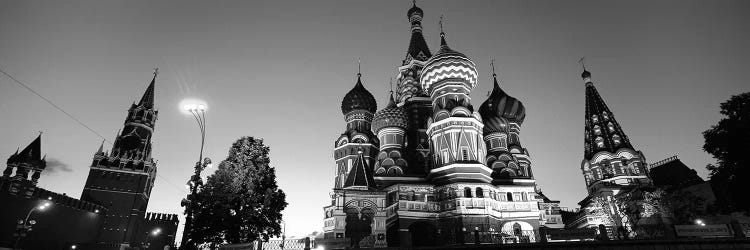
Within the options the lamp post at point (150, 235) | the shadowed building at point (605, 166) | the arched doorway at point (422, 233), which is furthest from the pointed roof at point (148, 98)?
the shadowed building at point (605, 166)

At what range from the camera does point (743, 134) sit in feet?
63.7

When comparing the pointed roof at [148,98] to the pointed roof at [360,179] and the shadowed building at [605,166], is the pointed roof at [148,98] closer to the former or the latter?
the pointed roof at [360,179]

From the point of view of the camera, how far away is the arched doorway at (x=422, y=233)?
31.7 m

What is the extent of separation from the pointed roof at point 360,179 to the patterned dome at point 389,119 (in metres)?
10.9

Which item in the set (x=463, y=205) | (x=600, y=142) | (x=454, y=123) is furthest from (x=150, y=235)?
(x=600, y=142)

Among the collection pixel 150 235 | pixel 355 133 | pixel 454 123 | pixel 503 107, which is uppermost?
pixel 503 107

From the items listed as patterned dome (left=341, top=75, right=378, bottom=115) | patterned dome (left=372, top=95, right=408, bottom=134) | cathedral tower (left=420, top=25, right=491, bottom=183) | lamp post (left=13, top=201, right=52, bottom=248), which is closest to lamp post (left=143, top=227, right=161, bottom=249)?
lamp post (left=13, top=201, right=52, bottom=248)

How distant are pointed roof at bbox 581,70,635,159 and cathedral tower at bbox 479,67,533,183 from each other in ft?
23.1

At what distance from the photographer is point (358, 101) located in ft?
154

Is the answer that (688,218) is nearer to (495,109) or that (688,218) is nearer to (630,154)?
(630,154)

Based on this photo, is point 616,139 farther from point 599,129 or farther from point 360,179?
point 360,179

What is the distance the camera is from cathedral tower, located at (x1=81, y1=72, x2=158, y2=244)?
43375 mm

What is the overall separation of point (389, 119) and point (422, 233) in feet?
46.2

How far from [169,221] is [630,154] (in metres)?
51.7
